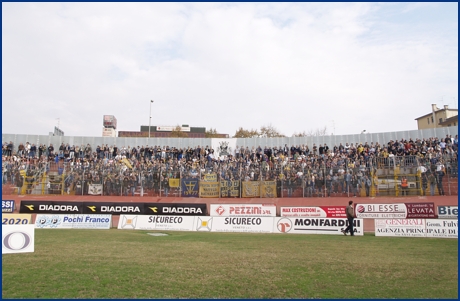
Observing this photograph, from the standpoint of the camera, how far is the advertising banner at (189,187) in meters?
32.0

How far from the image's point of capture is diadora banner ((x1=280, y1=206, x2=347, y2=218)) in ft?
81.4

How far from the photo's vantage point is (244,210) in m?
26.7

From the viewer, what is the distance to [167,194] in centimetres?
3231

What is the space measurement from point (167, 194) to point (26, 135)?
24.6 m

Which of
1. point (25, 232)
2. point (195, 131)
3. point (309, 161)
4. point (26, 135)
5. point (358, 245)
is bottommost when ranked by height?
point (358, 245)

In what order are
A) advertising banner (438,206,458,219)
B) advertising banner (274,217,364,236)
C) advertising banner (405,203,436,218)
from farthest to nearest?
advertising banner (405,203,436,218), advertising banner (438,206,458,219), advertising banner (274,217,364,236)

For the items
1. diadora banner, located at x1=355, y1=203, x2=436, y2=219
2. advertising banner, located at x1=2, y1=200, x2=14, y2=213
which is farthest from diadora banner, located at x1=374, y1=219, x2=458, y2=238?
advertising banner, located at x1=2, y1=200, x2=14, y2=213

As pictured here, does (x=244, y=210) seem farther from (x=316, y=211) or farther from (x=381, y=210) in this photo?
(x=381, y=210)

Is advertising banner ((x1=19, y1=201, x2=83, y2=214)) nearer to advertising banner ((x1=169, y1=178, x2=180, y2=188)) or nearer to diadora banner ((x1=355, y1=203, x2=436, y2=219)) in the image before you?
advertising banner ((x1=169, y1=178, x2=180, y2=188))

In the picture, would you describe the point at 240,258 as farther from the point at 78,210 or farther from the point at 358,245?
the point at 78,210

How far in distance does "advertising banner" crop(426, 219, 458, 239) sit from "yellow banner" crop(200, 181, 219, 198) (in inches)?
669

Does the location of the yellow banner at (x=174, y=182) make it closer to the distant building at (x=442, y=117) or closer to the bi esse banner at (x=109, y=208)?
the bi esse banner at (x=109, y=208)

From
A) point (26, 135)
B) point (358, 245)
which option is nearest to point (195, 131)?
point (26, 135)

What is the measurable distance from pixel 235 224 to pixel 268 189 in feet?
27.3
